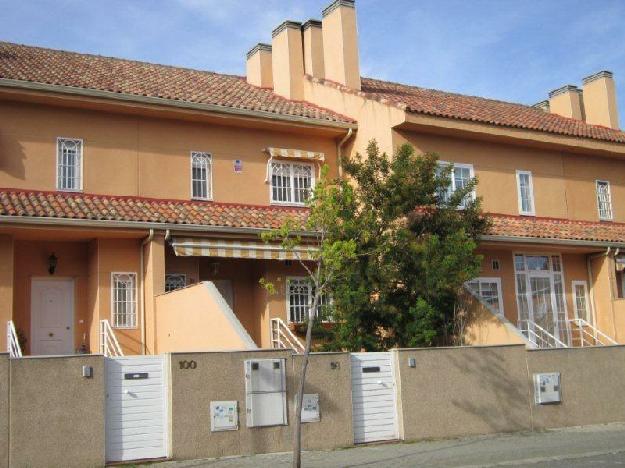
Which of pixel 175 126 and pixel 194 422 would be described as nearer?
pixel 194 422

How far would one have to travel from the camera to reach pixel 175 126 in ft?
74.3

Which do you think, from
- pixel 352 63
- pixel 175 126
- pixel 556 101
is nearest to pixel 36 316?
pixel 175 126

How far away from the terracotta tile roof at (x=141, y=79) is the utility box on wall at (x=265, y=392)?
9529mm

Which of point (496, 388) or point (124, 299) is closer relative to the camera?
point (496, 388)

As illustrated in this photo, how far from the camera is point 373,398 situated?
16594 mm

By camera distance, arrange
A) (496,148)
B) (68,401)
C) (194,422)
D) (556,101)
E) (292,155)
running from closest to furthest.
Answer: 1. (68,401)
2. (194,422)
3. (292,155)
4. (496,148)
5. (556,101)

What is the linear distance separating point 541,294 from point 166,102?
12.9 metres

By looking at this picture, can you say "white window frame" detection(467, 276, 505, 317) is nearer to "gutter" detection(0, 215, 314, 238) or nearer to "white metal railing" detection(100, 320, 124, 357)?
"gutter" detection(0, 215, 314, 238)

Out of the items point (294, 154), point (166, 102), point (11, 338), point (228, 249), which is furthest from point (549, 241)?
point (11, 338)

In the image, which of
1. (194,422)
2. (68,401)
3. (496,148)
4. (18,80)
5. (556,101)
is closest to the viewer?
(68,401)

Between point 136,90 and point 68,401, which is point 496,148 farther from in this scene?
point 68,401

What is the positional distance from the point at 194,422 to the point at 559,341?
45.3 ft

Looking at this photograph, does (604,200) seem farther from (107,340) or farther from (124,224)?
(107,340)

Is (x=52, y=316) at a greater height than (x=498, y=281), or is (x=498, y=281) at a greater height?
(x=498, y=281)
